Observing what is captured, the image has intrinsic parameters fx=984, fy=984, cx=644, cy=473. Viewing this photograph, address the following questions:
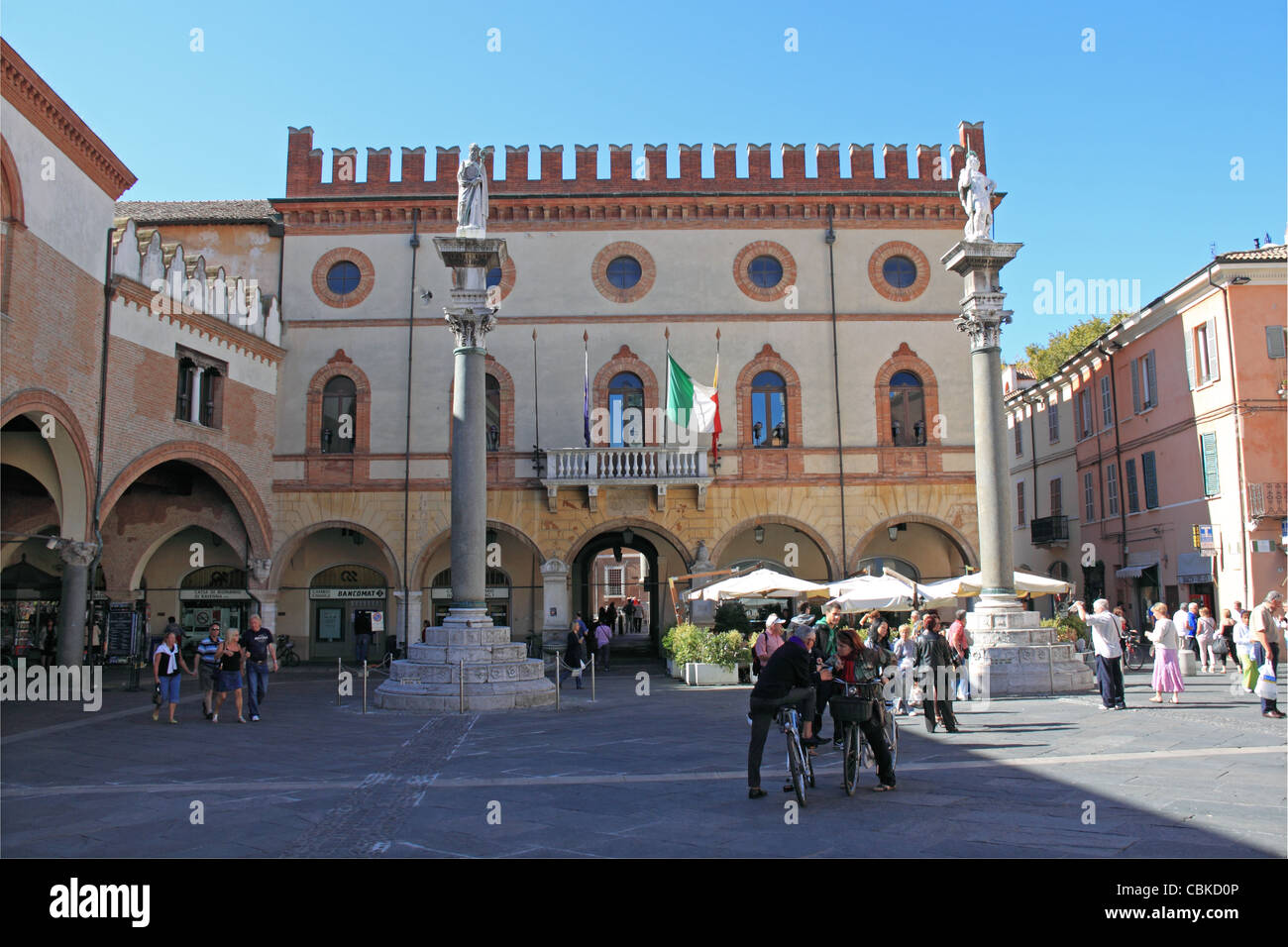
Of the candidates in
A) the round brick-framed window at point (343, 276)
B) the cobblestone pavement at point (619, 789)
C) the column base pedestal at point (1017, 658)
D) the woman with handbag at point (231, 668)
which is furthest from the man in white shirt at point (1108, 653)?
the round brick-framed window at point (343, 276)

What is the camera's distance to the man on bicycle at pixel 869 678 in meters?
7.95

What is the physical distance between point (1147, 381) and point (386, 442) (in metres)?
20.2

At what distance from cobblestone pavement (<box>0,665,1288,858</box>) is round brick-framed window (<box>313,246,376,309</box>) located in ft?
47.3

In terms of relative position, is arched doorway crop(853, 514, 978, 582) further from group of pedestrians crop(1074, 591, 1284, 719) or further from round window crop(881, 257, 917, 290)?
group of pedestrians crop(1074, 591, 1284, 719)

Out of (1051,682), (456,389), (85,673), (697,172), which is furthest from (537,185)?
(1051,682)

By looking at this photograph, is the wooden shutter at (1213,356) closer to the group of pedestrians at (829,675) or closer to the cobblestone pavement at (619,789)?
the cobblestone pavement at (619,789)

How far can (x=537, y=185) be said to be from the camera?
85.6 ft

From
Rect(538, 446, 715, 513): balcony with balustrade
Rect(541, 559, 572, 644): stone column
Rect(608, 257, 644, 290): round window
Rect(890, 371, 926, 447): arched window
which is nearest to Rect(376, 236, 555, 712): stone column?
Rect(538, 446, 715, 513): balcony with balustrade

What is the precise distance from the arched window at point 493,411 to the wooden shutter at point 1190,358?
55.8 ft

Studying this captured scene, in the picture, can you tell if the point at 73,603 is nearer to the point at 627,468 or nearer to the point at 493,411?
the point at 493,411

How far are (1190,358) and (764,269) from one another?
34.7 feet

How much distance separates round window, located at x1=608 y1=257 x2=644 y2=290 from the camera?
25.9 metres

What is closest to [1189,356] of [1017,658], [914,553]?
[914,553]
